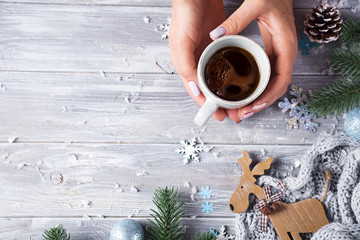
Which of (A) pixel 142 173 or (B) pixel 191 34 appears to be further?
(A) pixel 142 173

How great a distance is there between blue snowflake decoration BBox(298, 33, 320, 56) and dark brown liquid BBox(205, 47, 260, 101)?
277 mm

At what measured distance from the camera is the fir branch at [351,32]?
853mm

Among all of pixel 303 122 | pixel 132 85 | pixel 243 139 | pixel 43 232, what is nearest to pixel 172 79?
pixel 132 85

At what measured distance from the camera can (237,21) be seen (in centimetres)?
75

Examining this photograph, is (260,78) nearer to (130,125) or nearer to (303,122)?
(303,122)

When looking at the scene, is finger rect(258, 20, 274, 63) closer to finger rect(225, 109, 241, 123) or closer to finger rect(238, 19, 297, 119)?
finger rect(238, 19, 297, 119)

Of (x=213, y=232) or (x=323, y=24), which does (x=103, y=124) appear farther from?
(x=323, y=24)

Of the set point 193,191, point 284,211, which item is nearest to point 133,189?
point 193,191

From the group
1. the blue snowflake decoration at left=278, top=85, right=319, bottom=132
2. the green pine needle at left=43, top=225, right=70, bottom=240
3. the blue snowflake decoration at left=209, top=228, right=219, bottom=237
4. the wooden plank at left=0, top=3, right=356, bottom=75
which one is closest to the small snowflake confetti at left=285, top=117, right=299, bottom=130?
the blue snowflake decoration at left=278, top=85, right=319, bottom=132

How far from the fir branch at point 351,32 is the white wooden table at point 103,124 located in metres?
0.07

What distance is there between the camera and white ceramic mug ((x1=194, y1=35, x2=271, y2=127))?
26.8 inches

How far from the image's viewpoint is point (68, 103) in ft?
3.06

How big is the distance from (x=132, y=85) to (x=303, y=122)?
0.48 metres

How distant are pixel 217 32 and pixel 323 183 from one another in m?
0.50
